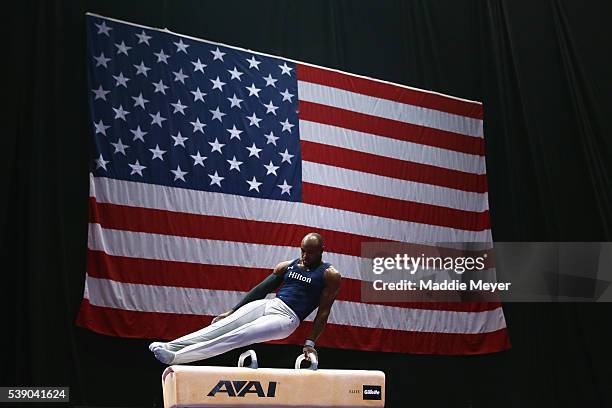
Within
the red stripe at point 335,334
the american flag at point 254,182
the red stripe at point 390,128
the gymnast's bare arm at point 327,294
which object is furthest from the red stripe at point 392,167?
the gymnast's bare arm at point 327,294

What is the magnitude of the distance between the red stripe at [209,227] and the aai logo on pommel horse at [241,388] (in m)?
2.26

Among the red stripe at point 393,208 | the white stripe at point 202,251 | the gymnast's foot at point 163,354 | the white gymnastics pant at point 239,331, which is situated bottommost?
the gymnast's foot at point 163,354

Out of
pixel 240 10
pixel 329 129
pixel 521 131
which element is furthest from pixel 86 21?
pixel 521 131

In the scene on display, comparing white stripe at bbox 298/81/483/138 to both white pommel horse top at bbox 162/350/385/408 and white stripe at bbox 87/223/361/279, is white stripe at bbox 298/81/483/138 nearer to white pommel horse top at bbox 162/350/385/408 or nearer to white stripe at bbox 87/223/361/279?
white stripe at bbox 87/223/361/279

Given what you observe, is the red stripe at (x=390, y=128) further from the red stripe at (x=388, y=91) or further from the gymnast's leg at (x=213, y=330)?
the gymnast's leg at (x=213, y=330)

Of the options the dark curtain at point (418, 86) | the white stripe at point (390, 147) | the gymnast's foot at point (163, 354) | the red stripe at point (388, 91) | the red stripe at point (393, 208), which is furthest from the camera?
the red stripe at point (388, 91)

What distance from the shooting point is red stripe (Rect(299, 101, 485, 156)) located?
8469 mm

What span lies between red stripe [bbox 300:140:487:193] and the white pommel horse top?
300cm

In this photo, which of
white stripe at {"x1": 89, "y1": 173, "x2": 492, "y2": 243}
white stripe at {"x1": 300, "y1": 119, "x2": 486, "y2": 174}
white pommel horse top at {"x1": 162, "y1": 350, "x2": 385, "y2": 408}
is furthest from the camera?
white stripe at {"x1": 300, "y1": 119, "x2": 486, "y2": 174}

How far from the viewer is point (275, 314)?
600 cm

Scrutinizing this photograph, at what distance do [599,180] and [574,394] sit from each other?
2.53m

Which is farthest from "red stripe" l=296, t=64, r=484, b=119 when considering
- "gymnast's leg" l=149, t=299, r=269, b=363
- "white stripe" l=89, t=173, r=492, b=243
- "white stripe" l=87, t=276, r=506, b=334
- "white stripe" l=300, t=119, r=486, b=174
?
"gymnast's leg" l=149, t=299, r=269, b=363

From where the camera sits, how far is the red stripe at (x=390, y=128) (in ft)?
27.8

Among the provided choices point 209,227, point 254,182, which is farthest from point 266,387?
point 254,182
